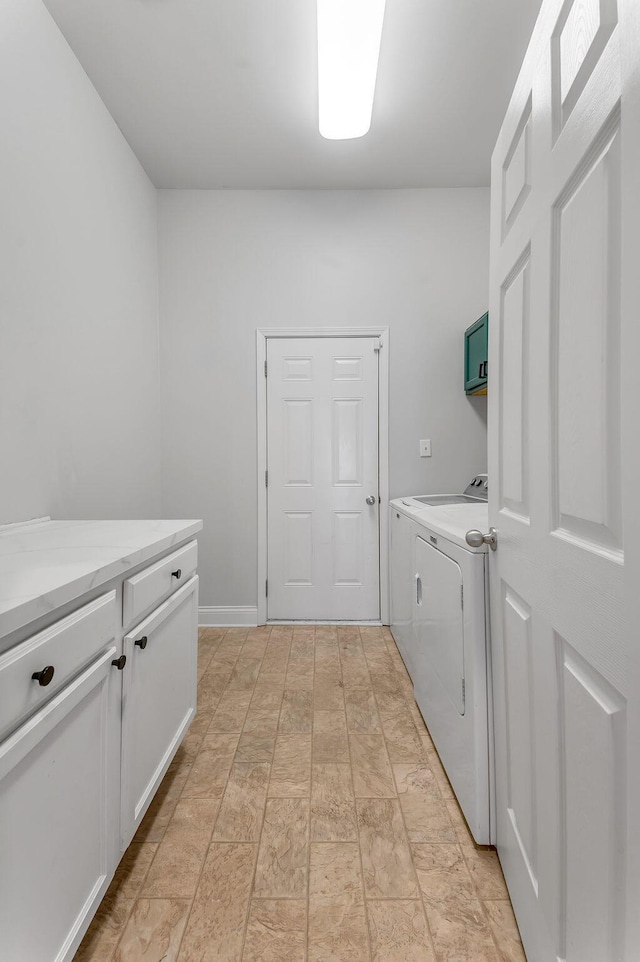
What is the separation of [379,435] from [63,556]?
2.44 m

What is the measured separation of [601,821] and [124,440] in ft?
8.52

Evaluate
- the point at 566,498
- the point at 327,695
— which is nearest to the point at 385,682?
the point at 327,695

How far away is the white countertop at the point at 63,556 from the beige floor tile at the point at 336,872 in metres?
0.93

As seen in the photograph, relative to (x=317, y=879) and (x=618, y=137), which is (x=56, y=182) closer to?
(x=618, y=137)

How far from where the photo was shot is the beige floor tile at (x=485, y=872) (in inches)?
48.7

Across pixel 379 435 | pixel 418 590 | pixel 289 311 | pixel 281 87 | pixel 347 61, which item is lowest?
pixel 418 590

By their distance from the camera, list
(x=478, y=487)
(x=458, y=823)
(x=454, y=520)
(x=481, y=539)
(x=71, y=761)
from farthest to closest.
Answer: (x=478, y=487) < (x=454, y=520) < (x=458, y=823) < (x=481, y=539) < (x=71, y=761)

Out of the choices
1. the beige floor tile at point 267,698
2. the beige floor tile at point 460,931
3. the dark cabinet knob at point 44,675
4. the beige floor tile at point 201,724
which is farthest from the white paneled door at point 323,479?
the dark cabinet knob at point 44,675

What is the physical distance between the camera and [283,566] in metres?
3.39

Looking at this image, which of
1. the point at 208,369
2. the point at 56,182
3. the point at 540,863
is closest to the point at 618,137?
the point at 540,863

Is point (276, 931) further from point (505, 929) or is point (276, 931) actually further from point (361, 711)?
point (361, 711)

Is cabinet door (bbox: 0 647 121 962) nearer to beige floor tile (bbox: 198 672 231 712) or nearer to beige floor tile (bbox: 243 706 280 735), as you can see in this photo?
beige floor tile (bbox: 243 706 280 735)

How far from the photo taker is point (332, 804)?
158 centimetres

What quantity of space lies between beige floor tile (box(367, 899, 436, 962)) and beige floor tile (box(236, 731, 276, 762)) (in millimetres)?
714
